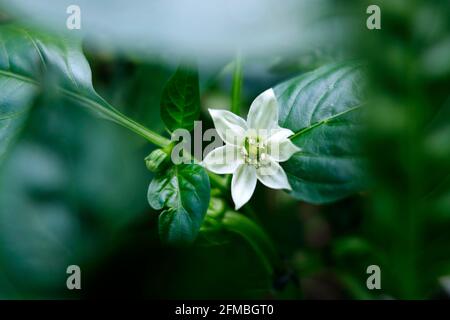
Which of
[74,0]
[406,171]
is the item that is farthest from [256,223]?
[74,0]

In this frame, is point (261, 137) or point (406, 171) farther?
point (406, 171)

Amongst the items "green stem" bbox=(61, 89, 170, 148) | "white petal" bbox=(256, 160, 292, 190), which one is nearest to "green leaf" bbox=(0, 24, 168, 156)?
"green stem" bbox=(61, 89, 170, 148)

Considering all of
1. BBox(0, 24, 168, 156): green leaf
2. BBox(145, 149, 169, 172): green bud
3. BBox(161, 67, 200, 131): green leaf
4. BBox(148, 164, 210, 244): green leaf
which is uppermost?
BBox(0, 24, 168, 156): green leaf

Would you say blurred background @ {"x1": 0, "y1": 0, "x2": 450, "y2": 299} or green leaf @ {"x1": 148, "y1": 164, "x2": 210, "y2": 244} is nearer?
green leaf @ {"x1": 148, "y1": 164, "x2": 210, "y2": 244}

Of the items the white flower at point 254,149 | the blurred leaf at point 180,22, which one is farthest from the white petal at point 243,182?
the blurred leaf at point 180,22

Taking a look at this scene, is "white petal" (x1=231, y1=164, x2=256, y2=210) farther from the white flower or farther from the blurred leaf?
the blurred leaf

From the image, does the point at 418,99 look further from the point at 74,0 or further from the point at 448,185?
the point at 74,0

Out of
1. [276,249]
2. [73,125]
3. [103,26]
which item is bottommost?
[276,249]
